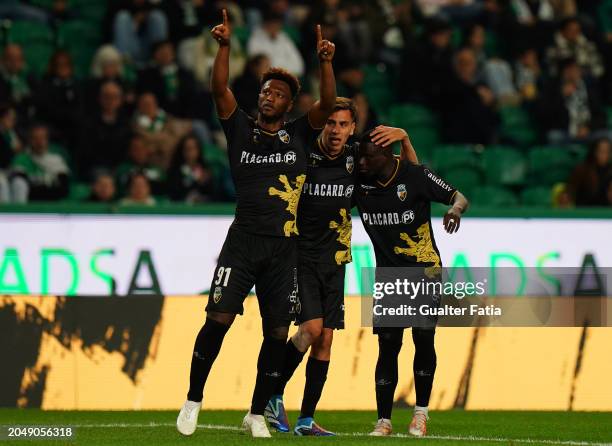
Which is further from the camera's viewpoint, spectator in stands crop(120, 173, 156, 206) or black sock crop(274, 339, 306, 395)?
spectator in stands crop(120, 173, 156, 206)

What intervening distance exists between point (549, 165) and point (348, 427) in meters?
7.29

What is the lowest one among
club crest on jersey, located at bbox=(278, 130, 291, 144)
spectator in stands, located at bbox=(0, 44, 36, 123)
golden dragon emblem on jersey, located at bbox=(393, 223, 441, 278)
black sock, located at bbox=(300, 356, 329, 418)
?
black sock, located at bbox=(300, 356, 329, 418)

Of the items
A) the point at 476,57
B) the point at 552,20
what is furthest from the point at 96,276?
the point at 552,20

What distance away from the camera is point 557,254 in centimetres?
1302

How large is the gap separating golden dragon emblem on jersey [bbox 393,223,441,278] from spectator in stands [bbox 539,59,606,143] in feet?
27.1

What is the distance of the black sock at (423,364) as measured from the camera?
9.77 meters

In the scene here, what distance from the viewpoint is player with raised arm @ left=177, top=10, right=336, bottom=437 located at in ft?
29.7

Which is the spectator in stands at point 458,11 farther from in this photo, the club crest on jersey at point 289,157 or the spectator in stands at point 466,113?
the club crest on jersey at point 289,157

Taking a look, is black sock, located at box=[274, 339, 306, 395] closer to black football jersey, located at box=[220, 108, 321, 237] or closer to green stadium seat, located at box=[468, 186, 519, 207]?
black football jersey, located at box=[220, 108, 321, 237]

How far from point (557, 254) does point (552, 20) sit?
7560 mm

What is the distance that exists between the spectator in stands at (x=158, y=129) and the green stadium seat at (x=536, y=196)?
148 inches

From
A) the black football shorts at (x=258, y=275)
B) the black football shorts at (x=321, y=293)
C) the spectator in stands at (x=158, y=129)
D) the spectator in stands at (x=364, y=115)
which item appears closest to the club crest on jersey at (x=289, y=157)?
the black football shorts at (x=258, y=275)

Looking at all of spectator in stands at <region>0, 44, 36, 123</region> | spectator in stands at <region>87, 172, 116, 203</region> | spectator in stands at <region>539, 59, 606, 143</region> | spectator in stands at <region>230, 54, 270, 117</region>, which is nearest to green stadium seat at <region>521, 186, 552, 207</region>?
spectator in stands at <region>539, 59, 606, 143</region>

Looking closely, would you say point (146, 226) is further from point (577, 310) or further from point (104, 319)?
point (577, 310)
